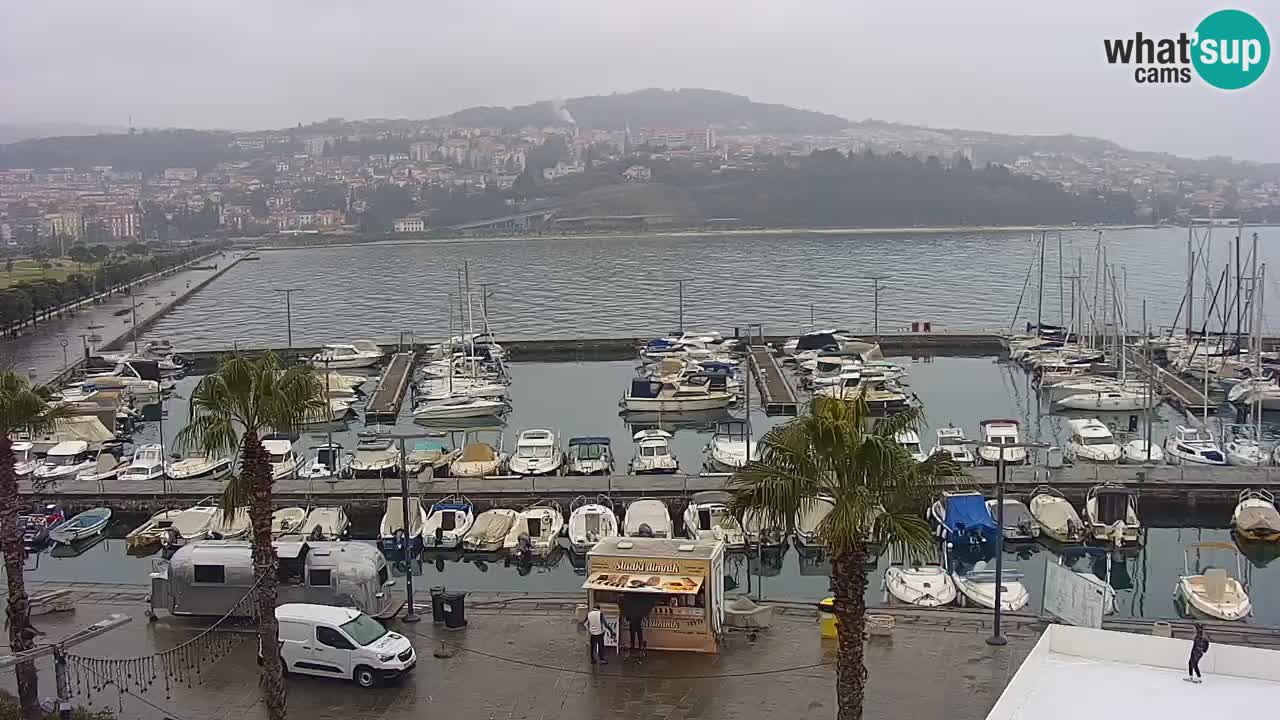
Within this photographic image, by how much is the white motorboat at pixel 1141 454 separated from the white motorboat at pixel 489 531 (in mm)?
12651

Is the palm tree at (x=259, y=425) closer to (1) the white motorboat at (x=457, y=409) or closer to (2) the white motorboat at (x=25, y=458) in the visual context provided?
(2) the white motorboat at (x=25, y=458)

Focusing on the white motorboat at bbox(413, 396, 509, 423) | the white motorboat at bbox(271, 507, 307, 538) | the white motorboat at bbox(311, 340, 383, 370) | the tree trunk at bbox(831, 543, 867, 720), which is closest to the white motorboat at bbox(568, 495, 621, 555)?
the white motorboat at bbox(271, 507, 307, 538)

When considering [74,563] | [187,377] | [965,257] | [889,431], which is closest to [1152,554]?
[889,431]

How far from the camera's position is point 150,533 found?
18.1m

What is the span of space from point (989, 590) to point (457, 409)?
19.6 m

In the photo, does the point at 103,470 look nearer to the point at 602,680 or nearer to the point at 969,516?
the point at 602,680

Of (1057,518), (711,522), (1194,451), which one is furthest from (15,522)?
(1194,451)

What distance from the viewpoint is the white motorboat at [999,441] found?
22172 millimetres

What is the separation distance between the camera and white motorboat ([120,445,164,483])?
21281 millimetres

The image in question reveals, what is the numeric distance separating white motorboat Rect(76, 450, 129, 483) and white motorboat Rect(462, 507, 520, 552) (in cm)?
842

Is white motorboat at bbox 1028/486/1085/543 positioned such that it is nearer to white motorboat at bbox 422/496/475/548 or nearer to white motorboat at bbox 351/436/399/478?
white motorboat at bbox 422/496/475/548

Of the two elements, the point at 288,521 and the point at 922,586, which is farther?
the point at 288,521

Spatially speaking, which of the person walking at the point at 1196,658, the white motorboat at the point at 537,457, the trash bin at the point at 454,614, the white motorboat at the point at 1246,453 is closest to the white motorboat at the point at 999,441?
the white motorboat at the point at 1246,453

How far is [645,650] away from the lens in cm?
1059
